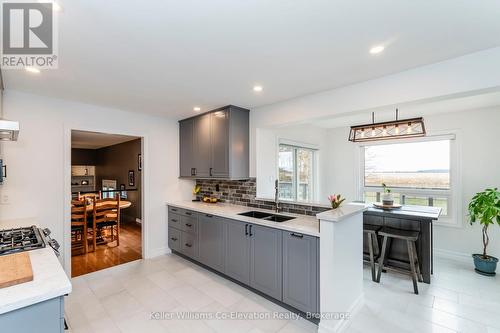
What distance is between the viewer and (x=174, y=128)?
4.32 metres

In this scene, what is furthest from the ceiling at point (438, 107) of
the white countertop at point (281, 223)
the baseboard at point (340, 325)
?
the baseboard at point (340, 325)

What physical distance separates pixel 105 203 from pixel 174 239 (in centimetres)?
157

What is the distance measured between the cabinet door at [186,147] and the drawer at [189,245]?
1.05 metres

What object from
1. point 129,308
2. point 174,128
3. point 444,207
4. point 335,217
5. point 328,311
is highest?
point 174,128

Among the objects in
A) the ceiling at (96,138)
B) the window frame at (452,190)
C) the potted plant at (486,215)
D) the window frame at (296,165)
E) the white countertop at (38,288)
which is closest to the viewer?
the white countertop at (38,288)

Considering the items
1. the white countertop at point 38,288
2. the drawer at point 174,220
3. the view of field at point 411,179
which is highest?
the view of field at point 411,179

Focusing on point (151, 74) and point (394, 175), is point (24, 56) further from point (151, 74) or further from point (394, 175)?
point (394, 175)

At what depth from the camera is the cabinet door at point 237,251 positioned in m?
2.85

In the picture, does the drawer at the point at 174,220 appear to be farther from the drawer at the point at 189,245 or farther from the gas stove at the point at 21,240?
the gas stove at the point at 21,240

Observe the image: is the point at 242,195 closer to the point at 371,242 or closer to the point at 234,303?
the point at 234,303

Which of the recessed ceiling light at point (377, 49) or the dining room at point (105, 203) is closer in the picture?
the recessed ceiling light at point (377, 49)

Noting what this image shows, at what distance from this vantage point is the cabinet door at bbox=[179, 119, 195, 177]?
161 inches

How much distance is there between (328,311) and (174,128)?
368 centimetres

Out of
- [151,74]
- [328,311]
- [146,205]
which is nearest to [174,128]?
[146,205]
